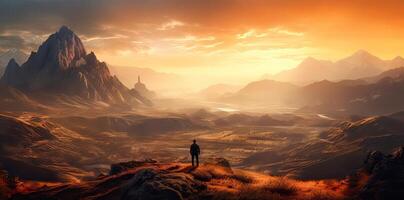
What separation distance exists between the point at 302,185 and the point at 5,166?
130 meters

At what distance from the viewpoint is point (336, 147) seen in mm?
179750

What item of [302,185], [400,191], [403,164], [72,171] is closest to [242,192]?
[302,185]

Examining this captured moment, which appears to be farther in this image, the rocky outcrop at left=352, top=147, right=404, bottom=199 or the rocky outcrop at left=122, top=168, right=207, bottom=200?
the rocky outcrop at left=352, top=147, right=404, bottom=199

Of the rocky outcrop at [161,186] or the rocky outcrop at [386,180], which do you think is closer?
the rocky outcrop at [161,186]

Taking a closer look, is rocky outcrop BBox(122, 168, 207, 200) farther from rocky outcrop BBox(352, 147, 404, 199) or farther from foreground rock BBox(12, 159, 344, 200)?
rocky outcrop BBox(352, 147, 404, 199)

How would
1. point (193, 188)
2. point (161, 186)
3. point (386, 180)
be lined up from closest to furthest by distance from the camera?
point (161, 186) < point (193, 188) < point (386, 180)

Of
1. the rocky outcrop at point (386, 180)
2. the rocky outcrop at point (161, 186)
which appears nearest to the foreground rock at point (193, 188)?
the rocky outcrop at point (161, 186)

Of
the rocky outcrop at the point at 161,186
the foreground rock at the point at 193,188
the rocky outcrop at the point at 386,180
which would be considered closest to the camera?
the rocky outcrop at the point at 161,186

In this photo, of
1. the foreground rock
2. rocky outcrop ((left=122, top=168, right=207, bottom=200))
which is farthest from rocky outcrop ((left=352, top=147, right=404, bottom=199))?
rocky outcrop ((left=122, top=168, right=207, bottom=200))

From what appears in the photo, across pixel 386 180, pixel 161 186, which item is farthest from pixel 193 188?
pixel 386 180

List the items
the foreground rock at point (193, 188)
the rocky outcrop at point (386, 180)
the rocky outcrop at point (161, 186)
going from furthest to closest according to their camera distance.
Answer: the rocky outcrop at point (386, 180), the foreground rock at point (193, 188), the rocky outcrop at point (161, 186)

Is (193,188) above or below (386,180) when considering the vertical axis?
below

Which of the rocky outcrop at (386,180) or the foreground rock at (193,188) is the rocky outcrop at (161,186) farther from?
the rocky outcrop at (386,180)

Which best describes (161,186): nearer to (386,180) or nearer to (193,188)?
(193,188)
